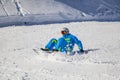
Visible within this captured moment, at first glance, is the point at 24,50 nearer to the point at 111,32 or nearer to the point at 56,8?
the point at 111,32

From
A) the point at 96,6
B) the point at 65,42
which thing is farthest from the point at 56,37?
the point at 96,6

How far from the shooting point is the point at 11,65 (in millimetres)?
10273

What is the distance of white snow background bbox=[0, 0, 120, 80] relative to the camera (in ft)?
30.5

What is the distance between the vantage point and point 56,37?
17.2 m

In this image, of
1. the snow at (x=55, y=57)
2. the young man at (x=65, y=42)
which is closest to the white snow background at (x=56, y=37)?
the snow at (x=55, y=57)

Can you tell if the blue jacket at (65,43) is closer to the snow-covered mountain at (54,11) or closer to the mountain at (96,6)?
the snow-covered mountain at (54,11)

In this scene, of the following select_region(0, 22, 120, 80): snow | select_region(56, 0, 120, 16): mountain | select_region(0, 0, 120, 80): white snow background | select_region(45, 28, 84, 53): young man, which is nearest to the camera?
select_region(0, 22, 120, 80): snow

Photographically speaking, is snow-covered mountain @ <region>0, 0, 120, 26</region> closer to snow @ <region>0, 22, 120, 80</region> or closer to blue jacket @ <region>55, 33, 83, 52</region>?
A: snow @ <region>0, 22, 120, 80</region>

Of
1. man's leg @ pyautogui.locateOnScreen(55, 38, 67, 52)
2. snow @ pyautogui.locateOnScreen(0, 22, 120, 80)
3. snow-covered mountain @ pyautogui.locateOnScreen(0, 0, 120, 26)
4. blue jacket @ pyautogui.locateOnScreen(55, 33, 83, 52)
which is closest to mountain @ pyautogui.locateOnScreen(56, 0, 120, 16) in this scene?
snow-covered mountain @ pyautogui.locateOnScreen(0, 0, 120, 26)

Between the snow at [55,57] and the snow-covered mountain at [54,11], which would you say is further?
the snow-covered mountain at [54,11]

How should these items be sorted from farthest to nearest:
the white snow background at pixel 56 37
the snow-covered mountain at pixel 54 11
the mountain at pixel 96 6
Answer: the mountain at pixel 96 6, the snow-covered mountain at pixel 54 11, the white snow background at pixel 56 37

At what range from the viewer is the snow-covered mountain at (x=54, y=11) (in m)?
23.5

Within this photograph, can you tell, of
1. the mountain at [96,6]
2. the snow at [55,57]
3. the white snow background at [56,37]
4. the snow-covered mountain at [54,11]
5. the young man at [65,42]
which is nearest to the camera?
the snow at [55,57]

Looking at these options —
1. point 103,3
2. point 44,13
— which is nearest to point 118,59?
point 44,13
